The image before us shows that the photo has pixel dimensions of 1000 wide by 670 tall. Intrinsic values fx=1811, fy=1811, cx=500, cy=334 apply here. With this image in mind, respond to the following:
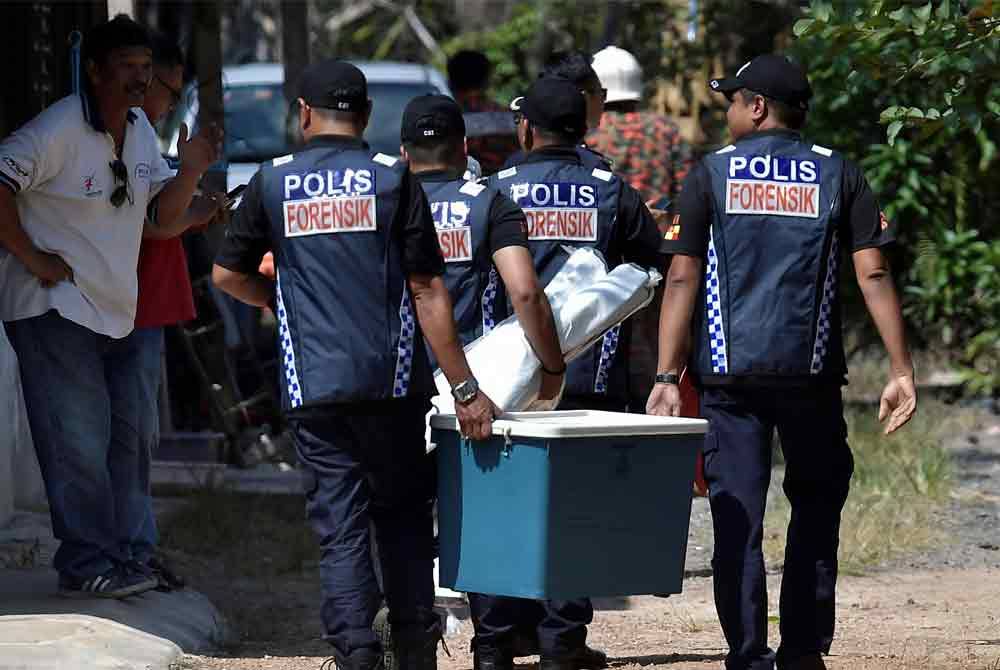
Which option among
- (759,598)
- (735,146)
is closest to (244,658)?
(759,598)

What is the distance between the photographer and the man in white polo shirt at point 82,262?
5.47 m

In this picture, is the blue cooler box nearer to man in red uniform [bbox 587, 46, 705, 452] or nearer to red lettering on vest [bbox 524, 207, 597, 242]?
red lettering on vest [bbox 524, 207, 597, 242]

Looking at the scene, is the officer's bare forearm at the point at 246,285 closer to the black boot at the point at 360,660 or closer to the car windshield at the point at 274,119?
the black boot at the point at 360,660

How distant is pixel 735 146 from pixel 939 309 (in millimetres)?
5888

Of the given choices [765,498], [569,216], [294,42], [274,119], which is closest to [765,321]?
[765,498]

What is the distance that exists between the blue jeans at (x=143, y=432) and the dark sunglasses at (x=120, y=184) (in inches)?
20.8

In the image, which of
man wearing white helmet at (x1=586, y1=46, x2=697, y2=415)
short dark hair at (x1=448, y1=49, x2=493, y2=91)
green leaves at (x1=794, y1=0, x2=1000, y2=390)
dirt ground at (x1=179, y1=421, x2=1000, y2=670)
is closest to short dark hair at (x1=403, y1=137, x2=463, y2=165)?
dirt ground at (x1=179, y1=421, x2=1000, y2=670)

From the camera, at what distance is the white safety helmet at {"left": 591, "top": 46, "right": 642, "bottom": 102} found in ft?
24.5

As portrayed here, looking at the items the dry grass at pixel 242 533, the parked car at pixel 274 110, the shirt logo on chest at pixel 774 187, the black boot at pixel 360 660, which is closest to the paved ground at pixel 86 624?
the black boot at pixel 360 660

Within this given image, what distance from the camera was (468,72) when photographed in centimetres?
855

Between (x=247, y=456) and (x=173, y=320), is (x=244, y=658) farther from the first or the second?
(x=247, y=456)

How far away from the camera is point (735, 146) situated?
16.6ft

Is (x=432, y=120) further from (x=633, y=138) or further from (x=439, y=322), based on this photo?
(x=633, y=138)

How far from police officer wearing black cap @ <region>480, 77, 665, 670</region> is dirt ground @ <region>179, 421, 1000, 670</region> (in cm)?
36
